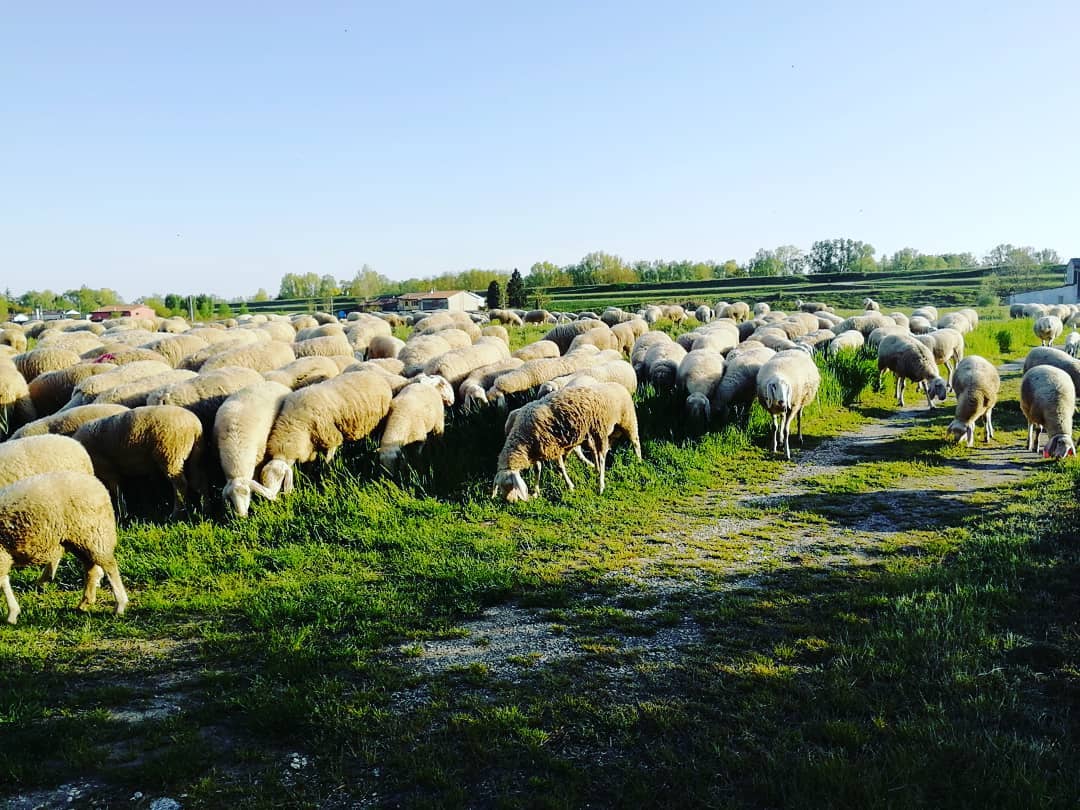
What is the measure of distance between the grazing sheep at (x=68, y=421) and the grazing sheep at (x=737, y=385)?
8.55 metres

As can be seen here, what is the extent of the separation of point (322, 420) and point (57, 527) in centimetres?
351

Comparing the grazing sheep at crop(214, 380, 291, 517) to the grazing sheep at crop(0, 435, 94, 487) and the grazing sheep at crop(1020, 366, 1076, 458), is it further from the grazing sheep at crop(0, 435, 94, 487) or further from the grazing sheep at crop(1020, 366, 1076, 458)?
the grazing sheep at crop(1020, 366, 1076, 458)

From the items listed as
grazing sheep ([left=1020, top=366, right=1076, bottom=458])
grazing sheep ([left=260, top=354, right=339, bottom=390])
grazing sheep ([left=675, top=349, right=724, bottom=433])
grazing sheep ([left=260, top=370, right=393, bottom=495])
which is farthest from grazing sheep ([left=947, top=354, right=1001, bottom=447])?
grazing sheep ([left=260, top=354, right=339, bottom=390])

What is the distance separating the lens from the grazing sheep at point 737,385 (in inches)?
447

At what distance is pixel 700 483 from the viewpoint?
8.92 m

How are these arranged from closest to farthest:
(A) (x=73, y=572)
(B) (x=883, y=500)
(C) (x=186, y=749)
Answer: (C) (x=186, y=749)
(A) (x=73, y=572)
(B) (x=883, y=500)

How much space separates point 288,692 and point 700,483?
20.0 ft

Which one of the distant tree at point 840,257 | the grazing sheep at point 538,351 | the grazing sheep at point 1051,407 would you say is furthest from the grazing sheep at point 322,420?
the distant tree at point 840,257

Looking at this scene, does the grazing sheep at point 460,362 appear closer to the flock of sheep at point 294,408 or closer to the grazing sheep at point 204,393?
the flock of sheep at point 294,408

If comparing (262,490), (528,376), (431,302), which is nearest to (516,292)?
(431,302)

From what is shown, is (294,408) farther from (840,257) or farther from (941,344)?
(840,257)

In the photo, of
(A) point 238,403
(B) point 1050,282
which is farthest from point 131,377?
(B) point 1050,282

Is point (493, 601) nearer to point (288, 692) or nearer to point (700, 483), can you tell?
point (288, 692)

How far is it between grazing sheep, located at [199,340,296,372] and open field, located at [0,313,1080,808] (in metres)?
4.53
